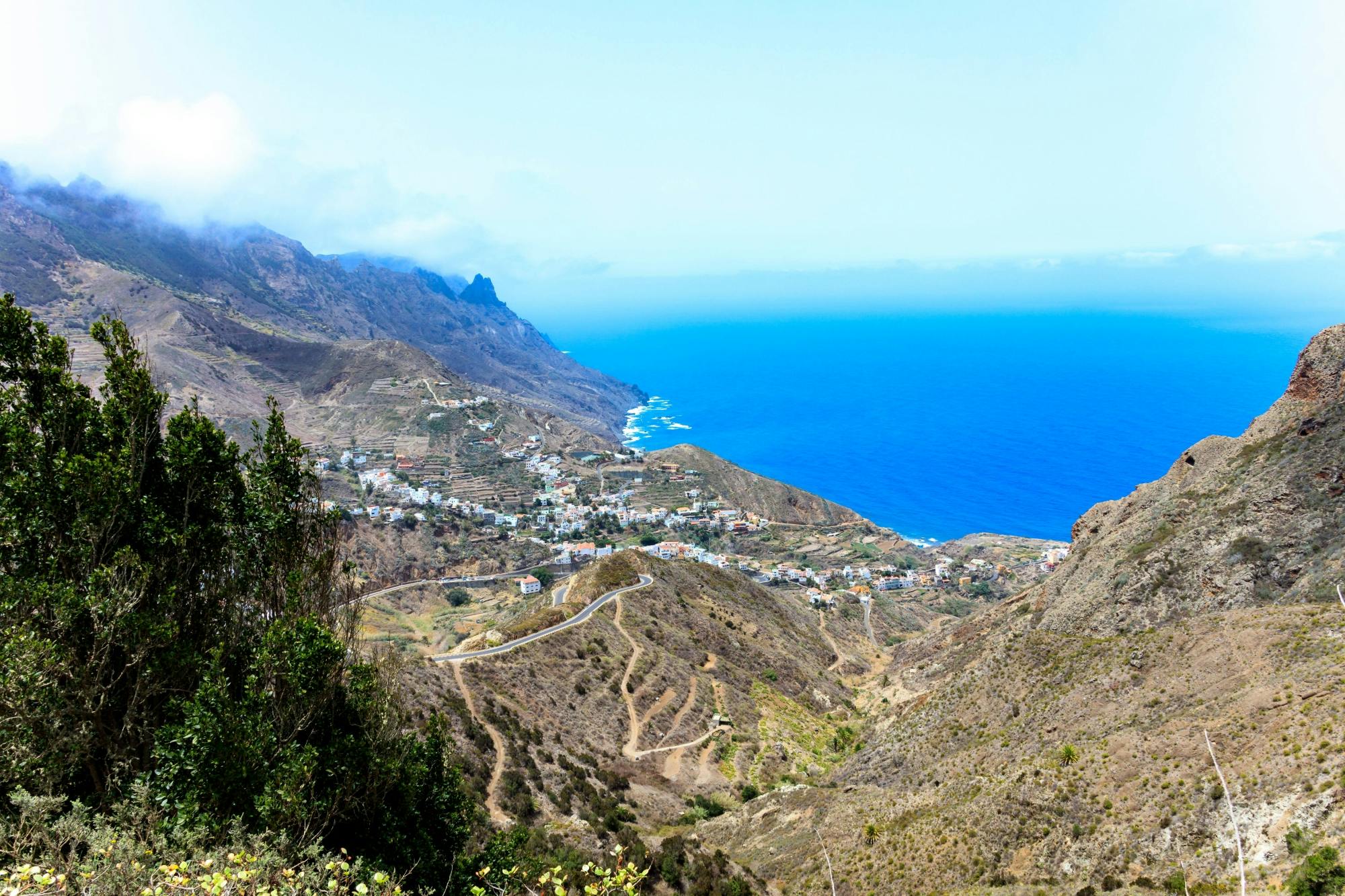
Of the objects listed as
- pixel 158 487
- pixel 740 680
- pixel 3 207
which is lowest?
pixel 740 680

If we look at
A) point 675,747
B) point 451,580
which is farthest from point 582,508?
point 675,747

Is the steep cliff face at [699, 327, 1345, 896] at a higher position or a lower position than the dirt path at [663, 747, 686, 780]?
higher

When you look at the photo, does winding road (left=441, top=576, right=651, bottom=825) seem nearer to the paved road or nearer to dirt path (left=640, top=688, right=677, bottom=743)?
the paved road

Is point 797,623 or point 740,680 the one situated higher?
point 797,623

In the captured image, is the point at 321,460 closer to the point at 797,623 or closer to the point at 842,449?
the point at 797,623

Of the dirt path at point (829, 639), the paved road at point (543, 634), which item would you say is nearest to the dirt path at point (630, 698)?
the paved road at point (543, 634)

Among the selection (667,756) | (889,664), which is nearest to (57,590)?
(667,756)

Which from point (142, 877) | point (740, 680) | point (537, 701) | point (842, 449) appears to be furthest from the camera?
point (842, 449)

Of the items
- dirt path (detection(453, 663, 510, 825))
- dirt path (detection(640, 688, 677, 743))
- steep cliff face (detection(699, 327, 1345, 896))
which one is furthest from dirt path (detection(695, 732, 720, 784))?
dirt path (detection(453, 663, 510, 825))
